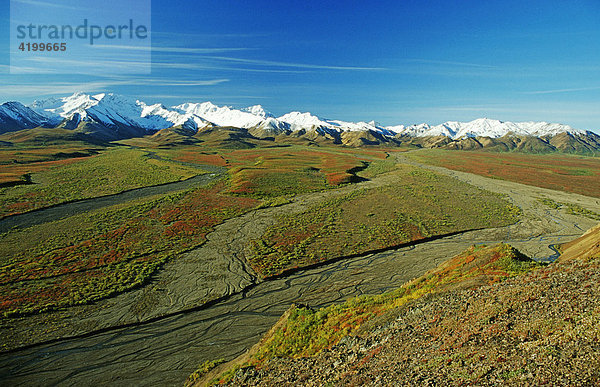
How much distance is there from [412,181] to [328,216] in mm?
53128

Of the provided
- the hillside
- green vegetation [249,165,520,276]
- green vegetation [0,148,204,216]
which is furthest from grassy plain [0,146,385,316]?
the hillside

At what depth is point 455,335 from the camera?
15.7 metres

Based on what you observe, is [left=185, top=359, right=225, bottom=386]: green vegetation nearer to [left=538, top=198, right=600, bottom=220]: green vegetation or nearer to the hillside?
the hillside

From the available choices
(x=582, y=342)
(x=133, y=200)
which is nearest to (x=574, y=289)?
(x=582, y=342)

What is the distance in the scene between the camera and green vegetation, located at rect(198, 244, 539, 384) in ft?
64.5

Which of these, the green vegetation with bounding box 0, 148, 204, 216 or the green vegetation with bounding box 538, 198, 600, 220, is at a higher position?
the green vegetation with bounding box 0, 148, 204, 216

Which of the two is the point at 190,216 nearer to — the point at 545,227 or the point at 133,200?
the point at 133,200

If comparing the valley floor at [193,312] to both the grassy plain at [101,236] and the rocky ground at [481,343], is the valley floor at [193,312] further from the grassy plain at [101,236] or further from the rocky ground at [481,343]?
the rocky ground at [481,343]

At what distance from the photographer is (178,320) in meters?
25.0

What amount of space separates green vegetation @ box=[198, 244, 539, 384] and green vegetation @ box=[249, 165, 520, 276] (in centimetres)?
1125

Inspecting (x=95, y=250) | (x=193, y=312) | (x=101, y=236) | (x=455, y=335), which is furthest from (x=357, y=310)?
(x=101, y=236)

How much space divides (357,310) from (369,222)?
A: 29427 mm

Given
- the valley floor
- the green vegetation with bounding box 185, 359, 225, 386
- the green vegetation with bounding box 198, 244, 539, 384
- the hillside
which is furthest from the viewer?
the valley floor

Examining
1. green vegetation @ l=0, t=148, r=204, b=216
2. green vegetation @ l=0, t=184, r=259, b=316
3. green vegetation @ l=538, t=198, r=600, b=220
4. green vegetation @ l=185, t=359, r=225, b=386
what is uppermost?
green vegetation @ l=0, t=148, r=204, b=216
